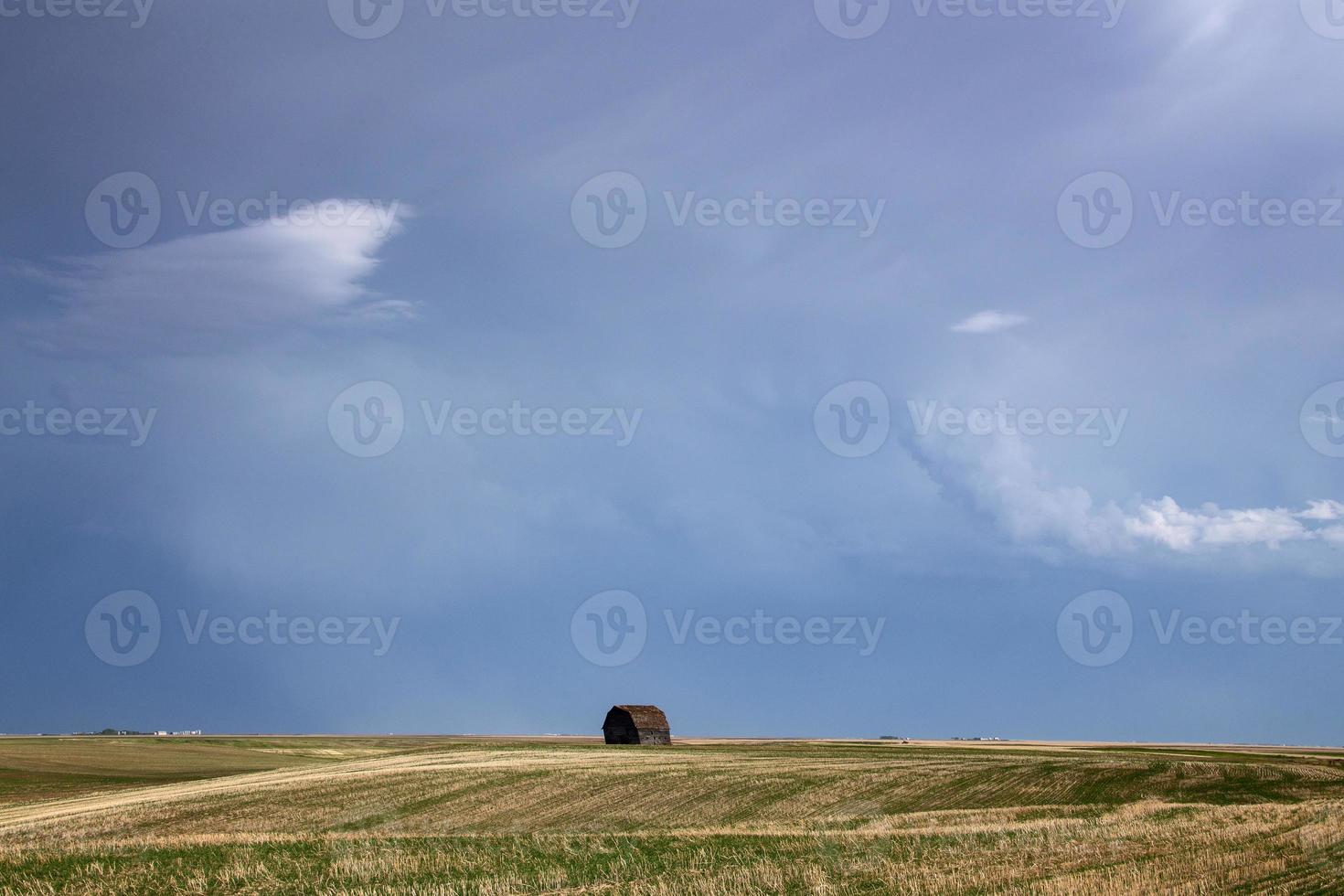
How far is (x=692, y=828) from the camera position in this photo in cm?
3481

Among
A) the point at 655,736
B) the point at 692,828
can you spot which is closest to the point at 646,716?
the point at 655,736

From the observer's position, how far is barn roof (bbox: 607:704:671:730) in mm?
104812

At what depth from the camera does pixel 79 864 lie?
1043 inches

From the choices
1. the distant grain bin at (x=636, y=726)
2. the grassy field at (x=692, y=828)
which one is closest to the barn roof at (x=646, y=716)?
the distant grain bin at (x=636, y=726)

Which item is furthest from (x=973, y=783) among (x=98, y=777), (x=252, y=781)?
(x=98, y=777)

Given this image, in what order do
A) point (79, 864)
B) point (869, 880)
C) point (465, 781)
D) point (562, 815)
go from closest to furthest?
point (869, 880) → point (79, 864) → point (562, 815) → point (465, 781)

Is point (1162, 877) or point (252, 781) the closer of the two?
point (1162, 877)

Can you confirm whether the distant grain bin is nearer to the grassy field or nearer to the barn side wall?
the barn side wall

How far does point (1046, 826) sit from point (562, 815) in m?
17.3

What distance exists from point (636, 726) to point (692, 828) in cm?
7080

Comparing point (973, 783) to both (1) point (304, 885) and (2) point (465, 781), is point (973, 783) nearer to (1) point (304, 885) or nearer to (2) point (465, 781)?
(2) point (465, 781)

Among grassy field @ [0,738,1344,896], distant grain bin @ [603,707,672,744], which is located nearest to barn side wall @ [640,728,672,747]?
distant grain bin @ [603,707,672,744]

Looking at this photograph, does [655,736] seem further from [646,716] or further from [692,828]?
[692,828]

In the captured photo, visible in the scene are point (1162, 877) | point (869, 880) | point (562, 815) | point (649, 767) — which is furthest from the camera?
point (649, 767)
